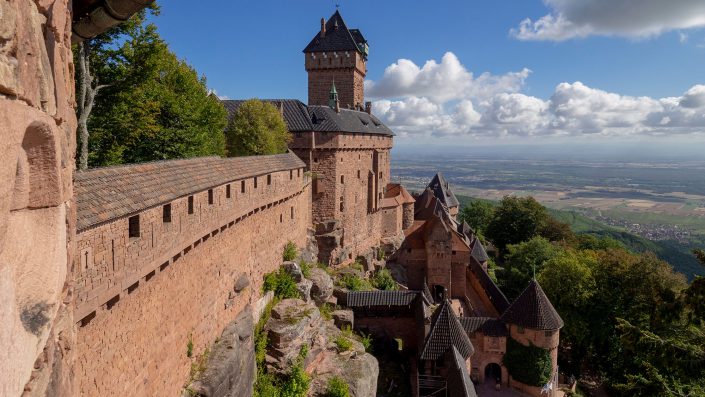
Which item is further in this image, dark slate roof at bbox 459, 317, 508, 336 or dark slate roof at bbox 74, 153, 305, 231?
dark slate roof at bbox 459, 317, 508, 336

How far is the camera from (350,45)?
3359 cm

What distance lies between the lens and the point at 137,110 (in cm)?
1598

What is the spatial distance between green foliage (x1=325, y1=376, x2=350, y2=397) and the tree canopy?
1019 centimetres

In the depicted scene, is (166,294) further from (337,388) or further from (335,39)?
(335,39)

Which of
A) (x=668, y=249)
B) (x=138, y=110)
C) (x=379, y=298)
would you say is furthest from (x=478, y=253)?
(x=668, y=249)

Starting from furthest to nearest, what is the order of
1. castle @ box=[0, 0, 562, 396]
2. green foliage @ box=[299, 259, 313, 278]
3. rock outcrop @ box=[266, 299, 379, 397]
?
1. green foliage @ box=[299, 259, 313, 278]
2. rock outcrop @ box=[266, 299, 379, 397]
3. castle @ box=[0, 0, 562, 396]

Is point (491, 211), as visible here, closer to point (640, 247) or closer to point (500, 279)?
point (500, 279)

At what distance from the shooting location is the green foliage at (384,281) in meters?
29.1

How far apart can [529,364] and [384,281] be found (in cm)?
995

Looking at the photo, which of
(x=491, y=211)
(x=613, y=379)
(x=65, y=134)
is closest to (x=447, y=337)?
(x=613, y=379)

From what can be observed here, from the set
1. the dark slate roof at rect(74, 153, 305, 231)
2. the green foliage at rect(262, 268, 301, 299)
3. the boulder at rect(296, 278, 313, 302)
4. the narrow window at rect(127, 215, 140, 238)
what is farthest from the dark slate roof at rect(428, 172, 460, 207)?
the narrow window at rect(127, 215, 140, 238)

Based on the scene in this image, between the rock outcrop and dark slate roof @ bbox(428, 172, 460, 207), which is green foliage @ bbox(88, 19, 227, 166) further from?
dark slate roof @ bbox(428, 172, 460, 207)

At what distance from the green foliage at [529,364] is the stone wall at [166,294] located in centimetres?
1490

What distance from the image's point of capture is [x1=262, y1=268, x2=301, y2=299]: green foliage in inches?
645
